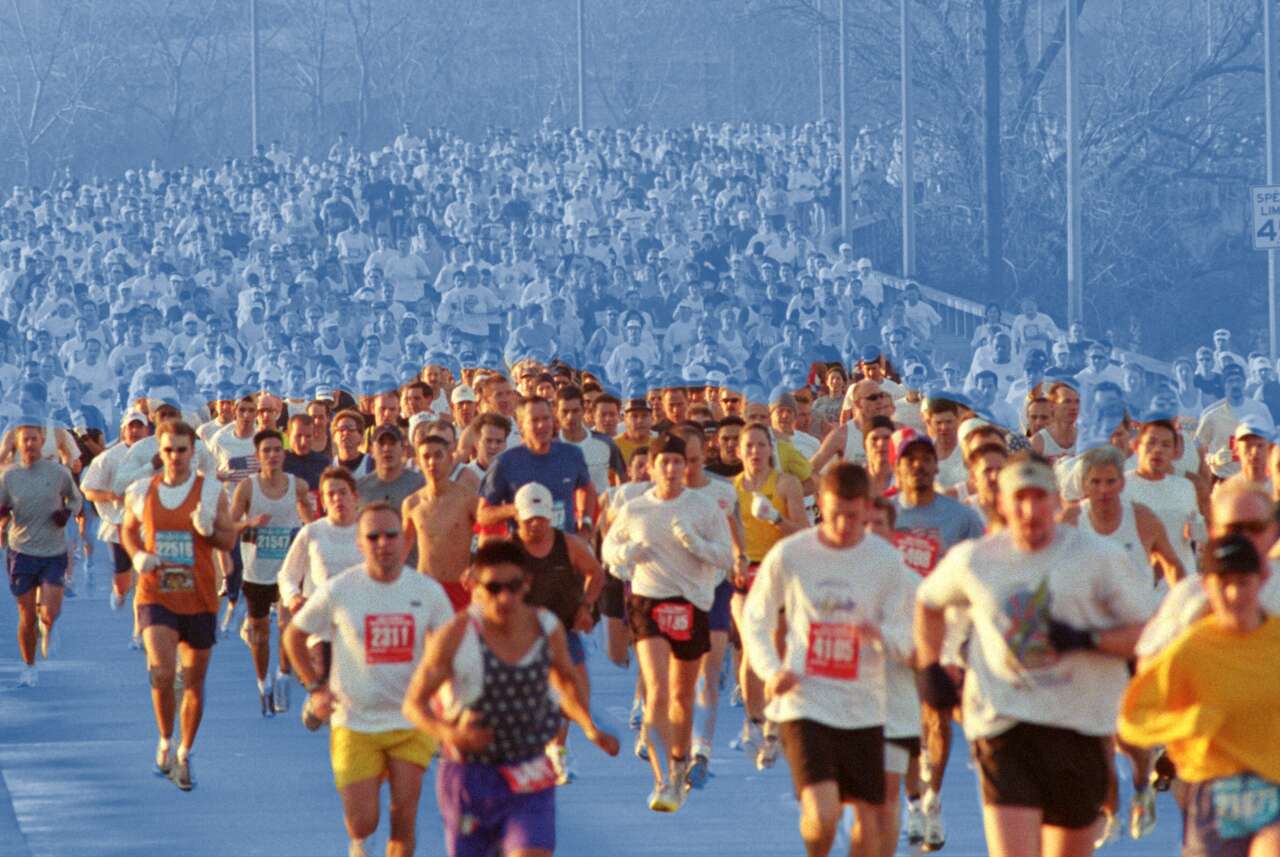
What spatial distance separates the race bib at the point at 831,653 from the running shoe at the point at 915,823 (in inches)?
81.4

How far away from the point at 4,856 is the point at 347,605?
8.38 feet

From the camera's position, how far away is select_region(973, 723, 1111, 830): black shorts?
9.91 m

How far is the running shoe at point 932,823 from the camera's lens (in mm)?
12711

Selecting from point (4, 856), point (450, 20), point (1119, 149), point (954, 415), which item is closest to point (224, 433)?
point (954, 415)

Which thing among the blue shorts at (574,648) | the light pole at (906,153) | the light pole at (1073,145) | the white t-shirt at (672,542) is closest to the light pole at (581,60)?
the light pole at (906,153)

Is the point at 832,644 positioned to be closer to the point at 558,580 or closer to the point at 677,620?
the point at 558,580

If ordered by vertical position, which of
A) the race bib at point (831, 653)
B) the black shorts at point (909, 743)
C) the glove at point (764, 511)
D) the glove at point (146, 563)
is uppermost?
the glove at point (764, 511)

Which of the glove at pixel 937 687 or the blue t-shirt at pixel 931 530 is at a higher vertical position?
the blue t-shirt at pixel 931 530

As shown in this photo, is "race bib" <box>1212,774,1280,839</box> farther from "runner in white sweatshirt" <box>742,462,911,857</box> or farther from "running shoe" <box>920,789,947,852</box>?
"running shoe" <box>920,789,947,852</box>

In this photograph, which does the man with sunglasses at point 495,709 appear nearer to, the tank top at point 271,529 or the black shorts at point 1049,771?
the black shorts at point 1049,771

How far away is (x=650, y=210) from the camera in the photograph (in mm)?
47469

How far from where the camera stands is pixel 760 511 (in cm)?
1469

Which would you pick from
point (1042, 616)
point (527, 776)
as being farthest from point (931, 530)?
point (527, 776)

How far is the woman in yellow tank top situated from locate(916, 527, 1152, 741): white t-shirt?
15.6 ft
